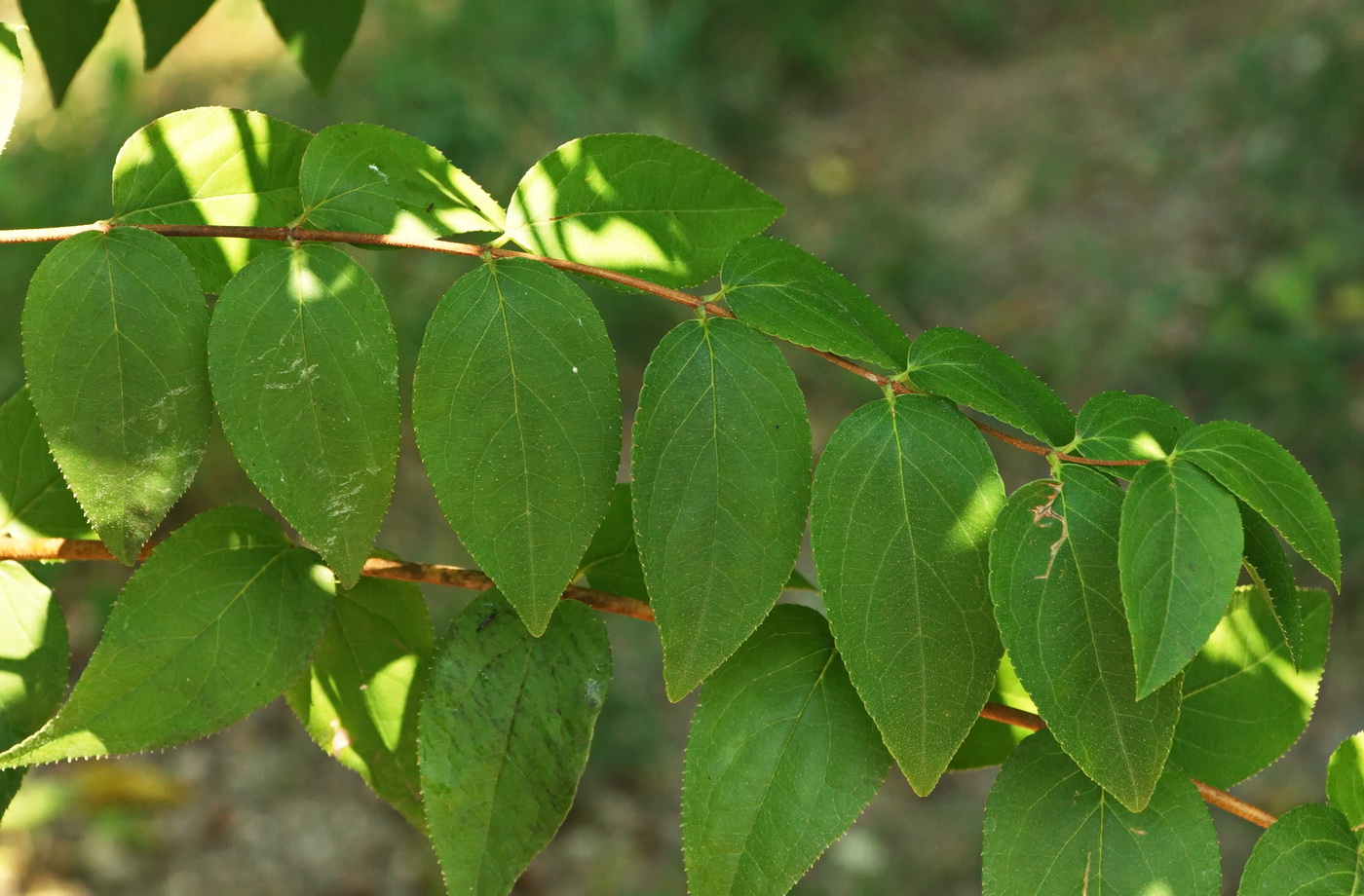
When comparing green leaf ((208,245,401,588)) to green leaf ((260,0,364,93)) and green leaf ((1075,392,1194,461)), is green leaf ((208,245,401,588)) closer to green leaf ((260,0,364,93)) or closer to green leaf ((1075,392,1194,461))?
green leaf ((1075,392,1194,461))

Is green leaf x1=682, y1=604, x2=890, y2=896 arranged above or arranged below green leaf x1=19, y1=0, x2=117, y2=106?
below

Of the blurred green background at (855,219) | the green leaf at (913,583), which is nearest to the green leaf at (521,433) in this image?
the green leaf at (913,583)

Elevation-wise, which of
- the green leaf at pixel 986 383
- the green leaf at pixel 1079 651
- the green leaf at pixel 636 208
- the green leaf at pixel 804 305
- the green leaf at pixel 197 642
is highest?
the green leaf at pixel 636 208

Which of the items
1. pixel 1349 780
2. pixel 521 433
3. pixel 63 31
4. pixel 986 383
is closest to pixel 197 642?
pixel 521 433

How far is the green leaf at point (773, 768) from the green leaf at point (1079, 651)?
142 millimetres

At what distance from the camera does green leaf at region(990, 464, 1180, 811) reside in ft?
2.27

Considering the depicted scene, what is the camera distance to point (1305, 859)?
0.78 meters

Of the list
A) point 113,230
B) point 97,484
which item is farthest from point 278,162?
point 97,484

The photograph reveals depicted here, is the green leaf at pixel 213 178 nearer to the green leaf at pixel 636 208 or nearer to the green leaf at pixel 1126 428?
the green leaf at pixel 636 208

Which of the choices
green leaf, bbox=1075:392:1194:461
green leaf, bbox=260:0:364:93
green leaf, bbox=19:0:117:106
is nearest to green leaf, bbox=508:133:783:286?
green leaf, bbox=1075:392:1194:461

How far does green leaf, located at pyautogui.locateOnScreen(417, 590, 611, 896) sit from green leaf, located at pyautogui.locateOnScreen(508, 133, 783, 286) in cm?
25

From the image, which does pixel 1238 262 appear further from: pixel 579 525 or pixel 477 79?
pixel 579 525

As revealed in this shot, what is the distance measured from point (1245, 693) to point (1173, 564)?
12.4 inches

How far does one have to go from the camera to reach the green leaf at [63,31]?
44.5 inches
